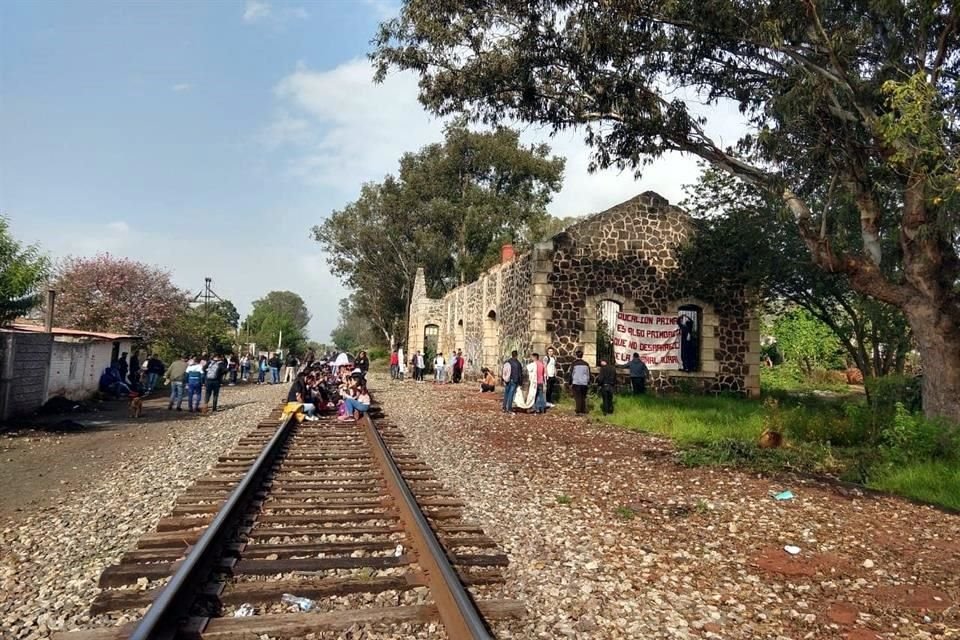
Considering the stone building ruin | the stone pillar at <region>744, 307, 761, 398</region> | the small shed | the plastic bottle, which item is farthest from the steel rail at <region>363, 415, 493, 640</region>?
the stone pillar at <region>744, 307, 761, 398</region>

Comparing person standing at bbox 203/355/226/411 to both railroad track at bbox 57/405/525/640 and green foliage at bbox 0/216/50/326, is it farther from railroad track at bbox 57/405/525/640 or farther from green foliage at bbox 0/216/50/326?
railroad track at bbox 57/405/525/640

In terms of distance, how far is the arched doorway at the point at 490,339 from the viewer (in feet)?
77.8

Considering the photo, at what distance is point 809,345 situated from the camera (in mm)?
30109

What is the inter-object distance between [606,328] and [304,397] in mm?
12123

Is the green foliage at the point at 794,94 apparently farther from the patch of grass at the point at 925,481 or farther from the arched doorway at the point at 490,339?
the arched doorway at the point at 490,339

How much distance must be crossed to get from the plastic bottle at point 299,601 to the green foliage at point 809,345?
29.6m

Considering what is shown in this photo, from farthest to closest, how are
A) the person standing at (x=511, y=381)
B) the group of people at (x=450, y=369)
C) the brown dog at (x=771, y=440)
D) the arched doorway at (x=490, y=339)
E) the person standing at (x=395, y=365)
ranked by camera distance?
the person standing at (x=395, y=365)
the group of people at (x=450, y=369)
the arched doorway at (x=490, y=339)
the person standing at (x=511, y=381)
the brown dog at (x=771, y=440)

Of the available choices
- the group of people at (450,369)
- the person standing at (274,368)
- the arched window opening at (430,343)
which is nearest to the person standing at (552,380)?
the group of people at (450,369)

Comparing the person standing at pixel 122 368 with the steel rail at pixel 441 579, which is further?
the person standing at pixel 122 368

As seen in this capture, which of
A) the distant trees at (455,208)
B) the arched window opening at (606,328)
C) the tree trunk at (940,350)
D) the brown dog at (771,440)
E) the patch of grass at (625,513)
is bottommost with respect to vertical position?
the patch of grass at (625,513)

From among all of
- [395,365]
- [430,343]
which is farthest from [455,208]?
[395,365]

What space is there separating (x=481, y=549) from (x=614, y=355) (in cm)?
1433

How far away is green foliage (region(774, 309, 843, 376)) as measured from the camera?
29844 millimetres

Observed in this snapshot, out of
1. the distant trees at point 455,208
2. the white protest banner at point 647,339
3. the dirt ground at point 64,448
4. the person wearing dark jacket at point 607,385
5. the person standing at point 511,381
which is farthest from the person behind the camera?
the distant trees at point 455,208
